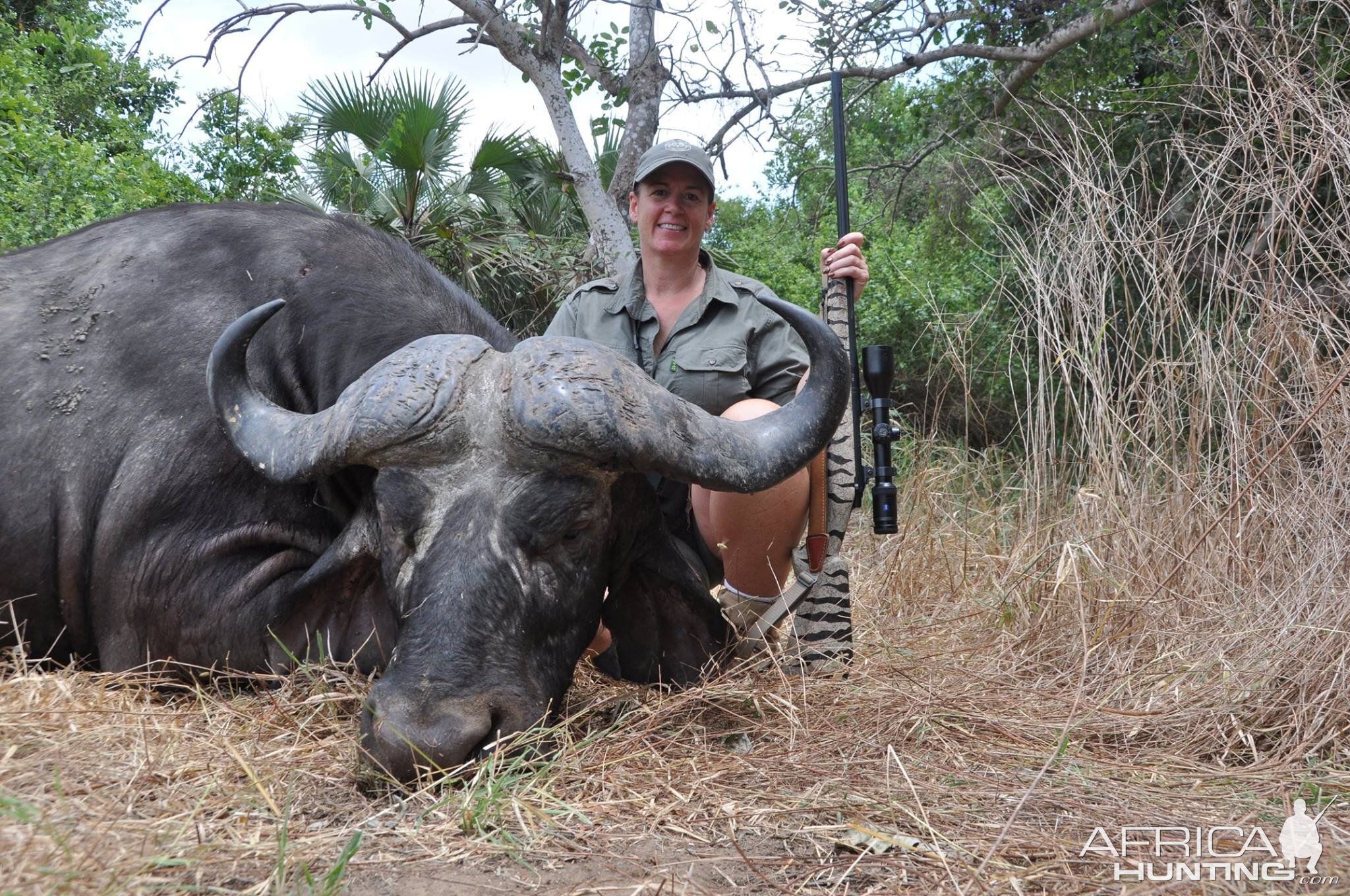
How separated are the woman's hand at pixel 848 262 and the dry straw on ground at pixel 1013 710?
1.01 metres

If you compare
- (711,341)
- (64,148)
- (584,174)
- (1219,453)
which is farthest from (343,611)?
(64,148)

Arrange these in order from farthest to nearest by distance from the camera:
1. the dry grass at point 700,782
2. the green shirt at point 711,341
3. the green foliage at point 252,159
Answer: the green foliage at point 252,159 → the green shirt at point 711,341 → the dry grass at point 700,782

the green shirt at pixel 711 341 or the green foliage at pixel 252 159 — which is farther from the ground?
the green foliage at pixel 252 159

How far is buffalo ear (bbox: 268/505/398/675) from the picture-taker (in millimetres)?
3176

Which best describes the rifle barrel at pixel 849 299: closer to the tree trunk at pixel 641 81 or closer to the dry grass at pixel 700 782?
the dry grass at pixel 700 782

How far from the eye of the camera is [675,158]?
421 centimetres

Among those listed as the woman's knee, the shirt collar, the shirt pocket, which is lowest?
the woman's knee

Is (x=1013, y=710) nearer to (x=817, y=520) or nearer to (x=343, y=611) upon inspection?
(x=817, y=520)

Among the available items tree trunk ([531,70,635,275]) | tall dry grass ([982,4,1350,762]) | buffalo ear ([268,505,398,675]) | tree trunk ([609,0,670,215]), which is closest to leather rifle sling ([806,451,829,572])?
tall dry grass ([982,4,1350,762])

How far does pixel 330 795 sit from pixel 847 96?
25.2ft

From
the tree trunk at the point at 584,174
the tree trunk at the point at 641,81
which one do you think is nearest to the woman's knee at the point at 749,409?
the tree trunk at the point at 584,174

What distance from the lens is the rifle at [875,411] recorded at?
12.4ft

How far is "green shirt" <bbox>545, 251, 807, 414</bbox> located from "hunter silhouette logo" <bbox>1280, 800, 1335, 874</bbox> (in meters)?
2.37

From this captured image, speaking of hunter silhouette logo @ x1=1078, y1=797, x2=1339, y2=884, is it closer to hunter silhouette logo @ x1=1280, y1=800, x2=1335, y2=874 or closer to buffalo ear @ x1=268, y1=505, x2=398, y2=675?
hunter silhouette logo @ x1=1280, y1=800, x2=1335, y2=874
